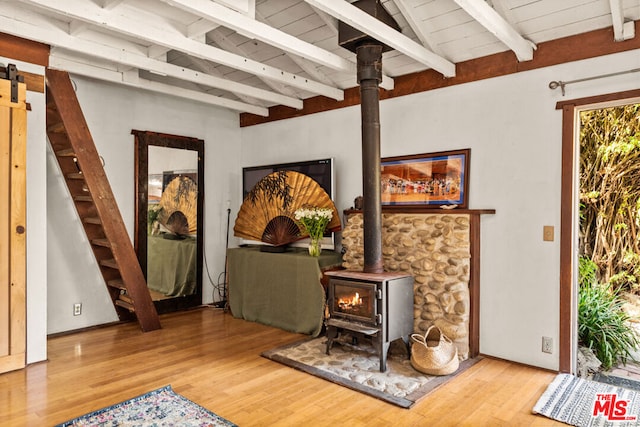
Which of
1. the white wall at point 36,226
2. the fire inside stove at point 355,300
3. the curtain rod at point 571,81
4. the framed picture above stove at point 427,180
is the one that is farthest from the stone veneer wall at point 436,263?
the white wall at point 36,226

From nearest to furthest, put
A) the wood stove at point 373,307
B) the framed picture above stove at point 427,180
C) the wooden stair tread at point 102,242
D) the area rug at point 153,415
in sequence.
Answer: the area rug at point 153,415 → the wood stove at point 373,307 → the framed picture above stove at point 427,180 → the wooden stair tread at point 102,242

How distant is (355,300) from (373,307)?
21 cm

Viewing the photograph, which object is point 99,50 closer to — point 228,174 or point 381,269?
point 228,174

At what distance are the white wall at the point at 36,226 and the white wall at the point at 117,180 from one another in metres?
0.78

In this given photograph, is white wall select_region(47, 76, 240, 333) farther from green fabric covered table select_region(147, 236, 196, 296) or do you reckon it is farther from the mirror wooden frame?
green fabric covered table select_region(147, 236, 196, 296)

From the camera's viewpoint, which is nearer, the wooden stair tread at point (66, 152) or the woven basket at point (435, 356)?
the woven basket at point (435, 356)

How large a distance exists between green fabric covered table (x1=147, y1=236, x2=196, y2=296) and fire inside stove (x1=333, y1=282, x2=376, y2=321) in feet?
7.86

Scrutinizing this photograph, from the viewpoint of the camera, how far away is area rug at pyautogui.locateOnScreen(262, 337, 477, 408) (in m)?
3.00

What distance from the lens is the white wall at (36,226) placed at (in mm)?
3523

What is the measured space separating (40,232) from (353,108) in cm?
308

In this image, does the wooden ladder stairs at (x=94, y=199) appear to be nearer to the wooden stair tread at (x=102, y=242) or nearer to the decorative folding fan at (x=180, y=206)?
the wooden stair tread at (x=102, y=242)

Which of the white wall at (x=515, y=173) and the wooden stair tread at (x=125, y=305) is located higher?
the white wall at (x=515, y=173)

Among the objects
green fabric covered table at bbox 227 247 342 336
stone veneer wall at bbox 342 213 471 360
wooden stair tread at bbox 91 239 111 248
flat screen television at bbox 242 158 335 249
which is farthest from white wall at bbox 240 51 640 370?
wooden stair tread at bbox 91 239 111 248

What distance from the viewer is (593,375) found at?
11.8 feet
